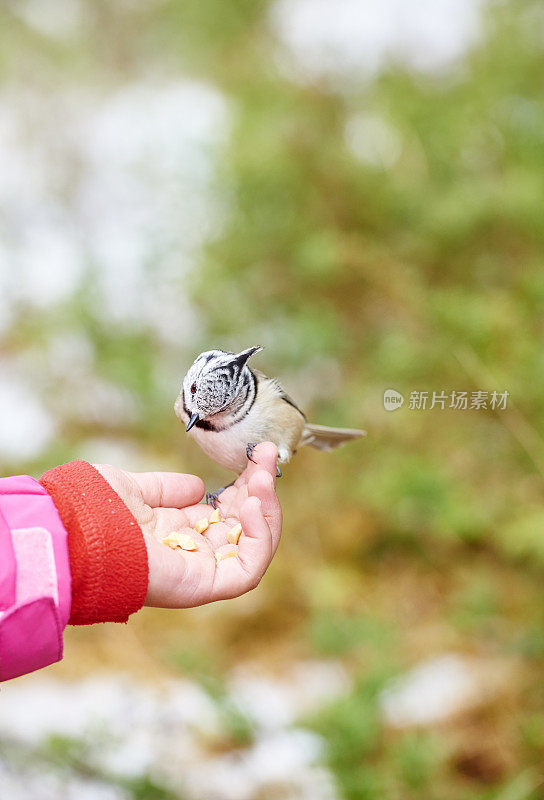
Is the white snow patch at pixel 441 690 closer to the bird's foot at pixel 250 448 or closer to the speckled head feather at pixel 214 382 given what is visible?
the bird's foot at pixel 250 448

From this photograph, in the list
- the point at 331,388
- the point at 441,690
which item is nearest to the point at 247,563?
the point at 331,388

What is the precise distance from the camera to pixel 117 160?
4.20m

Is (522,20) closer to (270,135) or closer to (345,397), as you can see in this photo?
(270,135)

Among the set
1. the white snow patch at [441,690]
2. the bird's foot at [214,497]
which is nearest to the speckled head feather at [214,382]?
the bird's foot at [214,497]

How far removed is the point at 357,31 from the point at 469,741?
307 centimetres


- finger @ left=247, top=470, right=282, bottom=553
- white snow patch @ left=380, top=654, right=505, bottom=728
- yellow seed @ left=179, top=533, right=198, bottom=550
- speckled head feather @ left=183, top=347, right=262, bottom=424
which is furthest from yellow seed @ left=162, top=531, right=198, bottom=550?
white snow patch @ left=380, top=654, right=505, bottom=728

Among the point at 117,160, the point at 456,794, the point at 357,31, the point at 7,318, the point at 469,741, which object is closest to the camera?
the point at 456,794

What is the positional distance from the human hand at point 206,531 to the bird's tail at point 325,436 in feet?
0.51

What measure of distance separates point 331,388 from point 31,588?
185 cm

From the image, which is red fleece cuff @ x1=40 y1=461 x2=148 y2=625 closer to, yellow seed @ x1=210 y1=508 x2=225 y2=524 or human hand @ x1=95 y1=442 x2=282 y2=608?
human hand @ x1=95 y1=442 x2=282 y2=608

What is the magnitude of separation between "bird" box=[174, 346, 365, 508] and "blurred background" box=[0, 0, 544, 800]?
39.2 inches

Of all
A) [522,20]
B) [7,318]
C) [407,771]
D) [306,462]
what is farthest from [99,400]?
[522,20]

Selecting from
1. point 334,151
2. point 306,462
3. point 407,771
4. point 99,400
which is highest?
point 334,151

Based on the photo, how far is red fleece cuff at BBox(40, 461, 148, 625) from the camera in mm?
924
